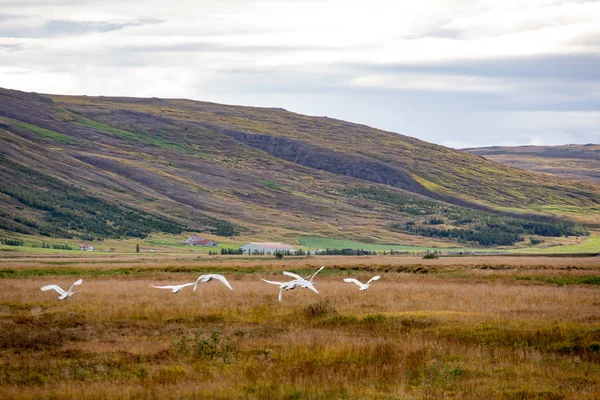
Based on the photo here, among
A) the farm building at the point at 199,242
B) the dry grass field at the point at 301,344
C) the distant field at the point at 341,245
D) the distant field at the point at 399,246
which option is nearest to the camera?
the dry grass field at the point at 301,344

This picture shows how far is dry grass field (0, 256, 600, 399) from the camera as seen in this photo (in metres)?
17.7

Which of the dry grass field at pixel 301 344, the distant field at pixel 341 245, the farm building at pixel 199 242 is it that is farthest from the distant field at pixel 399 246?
the dry grass field at pixel 301 344

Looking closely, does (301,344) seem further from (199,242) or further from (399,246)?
(399,246)

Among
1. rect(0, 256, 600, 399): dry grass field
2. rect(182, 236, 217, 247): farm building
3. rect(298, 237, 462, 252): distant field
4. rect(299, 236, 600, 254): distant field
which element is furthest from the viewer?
rect(298, 237, 462, 252): distant field

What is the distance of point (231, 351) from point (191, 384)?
14.0ft

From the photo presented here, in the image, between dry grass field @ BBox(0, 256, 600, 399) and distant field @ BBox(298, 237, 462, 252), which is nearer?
dry grass field @ BBox(0, 256, 600, 399)

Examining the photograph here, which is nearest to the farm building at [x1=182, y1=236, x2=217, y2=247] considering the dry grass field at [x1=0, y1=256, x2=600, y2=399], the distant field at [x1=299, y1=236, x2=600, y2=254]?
the distant field at [x1=299, y1=236, x2=600, y2=254]

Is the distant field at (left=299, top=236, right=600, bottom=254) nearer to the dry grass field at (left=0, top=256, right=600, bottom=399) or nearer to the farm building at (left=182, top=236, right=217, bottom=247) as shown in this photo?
the farm building at (left=182, top=236, right=217, bottom=247)

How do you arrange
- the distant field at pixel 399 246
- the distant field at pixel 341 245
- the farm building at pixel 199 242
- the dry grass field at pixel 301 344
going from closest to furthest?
1. the dry grass field at pixel 301 344
2. the farm building at pixel 199 242
3. the distant field at pixel 399 246
4. the distant field at pixel 341 245

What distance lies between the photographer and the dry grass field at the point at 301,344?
58.0 feet

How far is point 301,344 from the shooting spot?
22.8m

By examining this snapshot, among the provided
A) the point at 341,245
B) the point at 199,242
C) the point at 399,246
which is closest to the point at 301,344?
the point at 199,242

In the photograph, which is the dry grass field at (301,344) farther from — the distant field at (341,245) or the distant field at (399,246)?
the distant field at (399,246)

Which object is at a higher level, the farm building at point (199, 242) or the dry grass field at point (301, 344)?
the farm building at point (199, 242)
